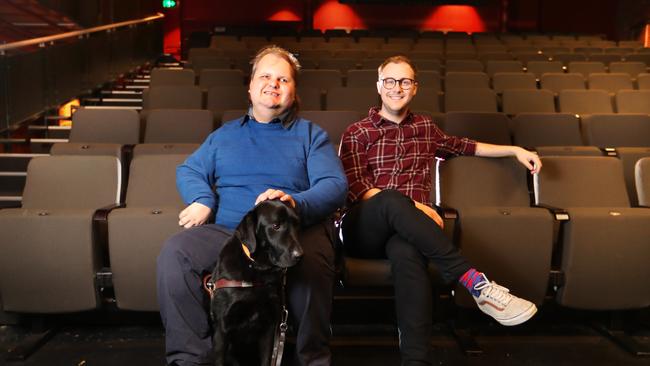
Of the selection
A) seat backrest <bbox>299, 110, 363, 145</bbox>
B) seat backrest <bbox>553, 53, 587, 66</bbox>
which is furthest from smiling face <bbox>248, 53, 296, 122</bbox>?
seat backrest <bbox>553, 53, 587, 66</bbox>

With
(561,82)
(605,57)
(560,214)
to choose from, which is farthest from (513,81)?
(560,214)

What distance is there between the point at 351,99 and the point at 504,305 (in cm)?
264

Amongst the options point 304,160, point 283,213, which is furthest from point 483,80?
point 283,213

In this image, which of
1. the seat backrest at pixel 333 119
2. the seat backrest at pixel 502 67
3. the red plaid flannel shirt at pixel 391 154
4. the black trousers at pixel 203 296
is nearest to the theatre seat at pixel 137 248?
the black trousers at pixel 203 296

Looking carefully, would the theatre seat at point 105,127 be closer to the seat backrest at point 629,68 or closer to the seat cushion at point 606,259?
the seat cushion at point 606,259

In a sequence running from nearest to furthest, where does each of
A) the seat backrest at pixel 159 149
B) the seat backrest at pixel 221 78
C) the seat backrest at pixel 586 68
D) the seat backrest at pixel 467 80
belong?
the seat backrest at pixel 159 149 → the seat backrest at pixel 221 78 → the seat backrest at pixel 467 80 → the seat backrest at pixel 586 68

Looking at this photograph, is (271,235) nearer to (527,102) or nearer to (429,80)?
(527,102)

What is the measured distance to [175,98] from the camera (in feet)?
14.3

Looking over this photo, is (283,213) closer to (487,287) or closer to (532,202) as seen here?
(487,287)

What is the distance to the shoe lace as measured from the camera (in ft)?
6.03

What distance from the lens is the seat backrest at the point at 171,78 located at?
5105 millimetres

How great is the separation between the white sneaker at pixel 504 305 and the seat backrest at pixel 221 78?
354 cm

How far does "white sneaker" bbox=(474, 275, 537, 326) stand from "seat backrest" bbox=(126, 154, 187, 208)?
1.21 m

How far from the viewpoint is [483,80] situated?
5270 mm
